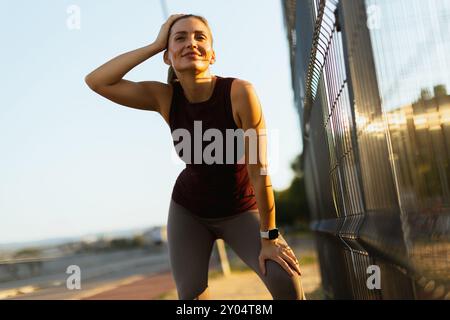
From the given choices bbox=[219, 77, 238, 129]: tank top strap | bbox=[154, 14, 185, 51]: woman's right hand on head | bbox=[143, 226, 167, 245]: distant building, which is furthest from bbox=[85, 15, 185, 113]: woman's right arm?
bbox=[143, 226, 167, 245]: distant building

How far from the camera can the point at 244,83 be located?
2.58m

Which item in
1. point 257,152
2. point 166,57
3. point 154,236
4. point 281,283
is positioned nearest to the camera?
point 281,283

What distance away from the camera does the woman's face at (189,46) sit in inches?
102

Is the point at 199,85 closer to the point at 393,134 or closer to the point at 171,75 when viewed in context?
the point at 171,75

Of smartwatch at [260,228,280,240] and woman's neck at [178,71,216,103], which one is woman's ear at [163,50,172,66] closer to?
woman's neck at [178,71,216,103]

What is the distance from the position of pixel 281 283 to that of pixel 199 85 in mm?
967

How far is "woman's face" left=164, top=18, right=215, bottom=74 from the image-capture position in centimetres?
260

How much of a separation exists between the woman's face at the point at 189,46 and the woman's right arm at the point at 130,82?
62mm

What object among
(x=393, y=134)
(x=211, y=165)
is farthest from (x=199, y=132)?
(x=393, y=134)

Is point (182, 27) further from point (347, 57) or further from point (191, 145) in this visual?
point (347, 57)

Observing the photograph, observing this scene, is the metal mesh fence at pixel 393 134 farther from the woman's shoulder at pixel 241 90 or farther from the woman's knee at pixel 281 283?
the woman's shoulder at pixel 241 90

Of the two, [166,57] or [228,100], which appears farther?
[166,57]

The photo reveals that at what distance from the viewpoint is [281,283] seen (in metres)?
2.35

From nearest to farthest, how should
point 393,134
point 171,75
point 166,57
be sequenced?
1. point 393,134
2. point 166,57
3. point 171,75
